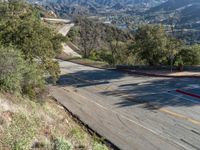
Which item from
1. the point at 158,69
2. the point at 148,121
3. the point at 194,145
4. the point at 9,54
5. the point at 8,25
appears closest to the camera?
the point at 194,145

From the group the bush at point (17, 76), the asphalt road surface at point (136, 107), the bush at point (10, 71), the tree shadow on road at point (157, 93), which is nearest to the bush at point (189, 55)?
the asphalt road surface at point (136, 107)

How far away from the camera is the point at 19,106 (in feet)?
40.9

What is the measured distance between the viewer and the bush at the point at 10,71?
14.0m

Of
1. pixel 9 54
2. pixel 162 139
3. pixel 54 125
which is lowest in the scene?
pixel 162 139

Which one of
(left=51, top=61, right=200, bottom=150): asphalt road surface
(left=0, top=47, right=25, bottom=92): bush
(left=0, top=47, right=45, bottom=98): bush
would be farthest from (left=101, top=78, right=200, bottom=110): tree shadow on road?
(left=0, top=47, right=25, bottom=92): bush

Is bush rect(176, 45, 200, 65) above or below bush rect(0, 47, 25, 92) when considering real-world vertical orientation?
below

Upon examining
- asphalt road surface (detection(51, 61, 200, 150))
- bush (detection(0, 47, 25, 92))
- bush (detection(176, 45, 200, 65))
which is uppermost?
bush (detection(0, 47, 25, 92))

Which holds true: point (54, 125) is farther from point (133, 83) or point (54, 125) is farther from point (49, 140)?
point (133, 83)

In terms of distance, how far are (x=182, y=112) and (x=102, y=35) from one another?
78.5 m

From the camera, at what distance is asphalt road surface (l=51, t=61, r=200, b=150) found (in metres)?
14.2

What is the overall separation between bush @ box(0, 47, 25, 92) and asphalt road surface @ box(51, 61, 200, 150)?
382 cm

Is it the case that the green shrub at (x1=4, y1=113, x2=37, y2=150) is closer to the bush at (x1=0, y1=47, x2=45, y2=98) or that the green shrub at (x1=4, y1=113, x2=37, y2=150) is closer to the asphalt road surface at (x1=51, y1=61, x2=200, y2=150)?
the bush at (x1=0, y1=47, x2=45, y2=98)

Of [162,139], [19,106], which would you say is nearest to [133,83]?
[162,139]

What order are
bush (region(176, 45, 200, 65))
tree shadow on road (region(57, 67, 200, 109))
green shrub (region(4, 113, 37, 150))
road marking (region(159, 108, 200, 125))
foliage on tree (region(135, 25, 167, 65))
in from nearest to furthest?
green shrub (region(4, 113, 37, 150))
road marking (region(159, 108, 200, 125))
tree shadow on road (region(57, 67, 200, 109))
foliage on tree (region(135, 25, 167, 65))
bush (region(176, 45, 200, 65))
